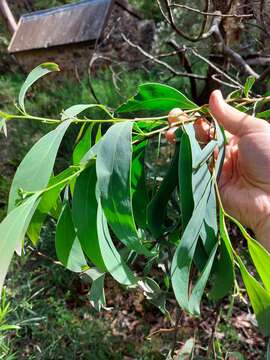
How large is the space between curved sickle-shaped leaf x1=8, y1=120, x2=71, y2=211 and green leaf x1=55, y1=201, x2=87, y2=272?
0.39 feet

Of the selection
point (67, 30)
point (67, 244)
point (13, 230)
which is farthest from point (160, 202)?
point (67, 30)

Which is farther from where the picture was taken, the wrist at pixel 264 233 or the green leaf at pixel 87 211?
the wrist at pixel 264 233

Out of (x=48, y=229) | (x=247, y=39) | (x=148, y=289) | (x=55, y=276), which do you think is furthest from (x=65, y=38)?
(x=148, y=289)

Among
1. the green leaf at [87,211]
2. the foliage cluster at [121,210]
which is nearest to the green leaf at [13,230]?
the foliage cluster at [121,210]

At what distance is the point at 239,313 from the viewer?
2240 millimetres

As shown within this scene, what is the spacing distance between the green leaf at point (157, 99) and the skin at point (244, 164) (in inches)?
1.0

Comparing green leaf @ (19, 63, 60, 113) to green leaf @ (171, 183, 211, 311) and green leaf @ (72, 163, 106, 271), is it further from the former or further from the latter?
green leaf @ (171, 183, 211, 311)

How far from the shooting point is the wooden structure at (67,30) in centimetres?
354

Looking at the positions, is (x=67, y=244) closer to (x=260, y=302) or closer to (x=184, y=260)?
(x=184, y=260)

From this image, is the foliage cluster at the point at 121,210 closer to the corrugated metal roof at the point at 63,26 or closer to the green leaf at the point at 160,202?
the green leaf at the point at 160,202

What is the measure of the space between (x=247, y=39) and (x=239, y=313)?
1623 mm

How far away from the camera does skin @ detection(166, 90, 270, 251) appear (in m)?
1.01

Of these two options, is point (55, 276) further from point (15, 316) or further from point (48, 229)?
point (15, 316)

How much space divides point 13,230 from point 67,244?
0.80 ft
